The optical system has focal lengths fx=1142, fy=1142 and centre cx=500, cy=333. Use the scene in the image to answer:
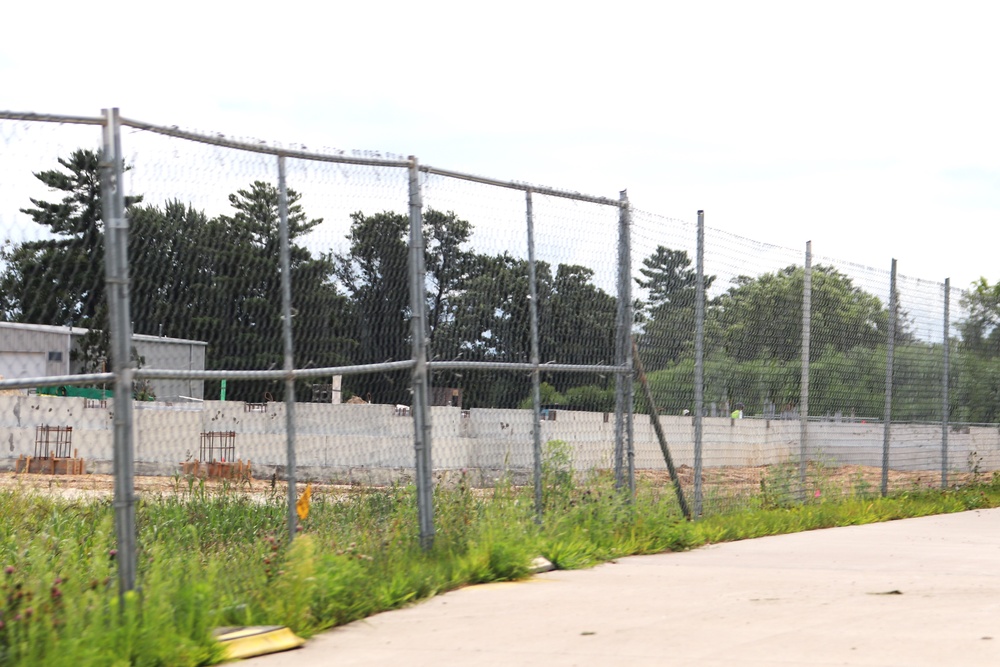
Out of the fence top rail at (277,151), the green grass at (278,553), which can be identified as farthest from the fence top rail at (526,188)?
the green grass at (278,553)

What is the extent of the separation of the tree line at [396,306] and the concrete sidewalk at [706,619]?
1645 mm

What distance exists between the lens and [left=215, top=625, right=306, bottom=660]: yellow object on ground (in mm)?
5215

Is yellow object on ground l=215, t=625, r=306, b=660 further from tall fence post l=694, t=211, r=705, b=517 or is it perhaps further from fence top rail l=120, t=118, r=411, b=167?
tall fence post l=694, t=211, r=705, b=517

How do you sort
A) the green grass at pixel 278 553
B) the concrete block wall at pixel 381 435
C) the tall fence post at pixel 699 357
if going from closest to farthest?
the green grass at pixel 278 553 < the concrete block wall at pixel 381 435 < the tall fence post at pixel 699 357

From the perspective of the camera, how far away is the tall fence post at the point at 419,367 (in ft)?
24.6

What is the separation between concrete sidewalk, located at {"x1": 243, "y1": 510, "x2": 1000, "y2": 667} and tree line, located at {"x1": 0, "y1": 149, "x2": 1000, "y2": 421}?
164 cm

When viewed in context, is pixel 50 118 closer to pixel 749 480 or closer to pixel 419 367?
pixel 419 367

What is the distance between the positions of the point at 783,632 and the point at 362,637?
210 centimetres

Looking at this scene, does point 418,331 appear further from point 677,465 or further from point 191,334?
point 677,465

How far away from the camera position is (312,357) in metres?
6.86

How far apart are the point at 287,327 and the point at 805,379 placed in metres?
7.65

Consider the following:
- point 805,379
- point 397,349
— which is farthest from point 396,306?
point 805,379

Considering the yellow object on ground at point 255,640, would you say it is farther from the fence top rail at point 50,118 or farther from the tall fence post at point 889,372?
the tall fence post at point 889,372

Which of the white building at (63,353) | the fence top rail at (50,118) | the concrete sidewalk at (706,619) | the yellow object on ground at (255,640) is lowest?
the concrete sidewalk at (706,619)
